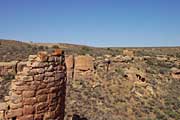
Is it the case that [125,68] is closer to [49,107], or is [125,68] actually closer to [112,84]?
[112,84]

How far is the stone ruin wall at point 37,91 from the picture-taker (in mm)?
6367

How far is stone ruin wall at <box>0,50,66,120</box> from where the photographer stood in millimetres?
6367

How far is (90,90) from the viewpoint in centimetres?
2091

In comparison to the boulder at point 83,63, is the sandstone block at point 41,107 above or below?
above

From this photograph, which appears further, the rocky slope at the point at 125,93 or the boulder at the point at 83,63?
the boulder at the point at 83,63

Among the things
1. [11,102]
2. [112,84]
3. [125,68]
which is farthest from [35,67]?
[125,68]

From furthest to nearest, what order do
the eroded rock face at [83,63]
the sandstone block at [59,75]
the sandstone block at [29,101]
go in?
the eroded rock face at [83,63] < the sandstone block at [59,75] < the sandstone block at [29,101]

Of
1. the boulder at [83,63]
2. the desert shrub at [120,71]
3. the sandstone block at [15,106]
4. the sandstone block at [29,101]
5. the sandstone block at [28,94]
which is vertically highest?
the sandstone block at [28,94]

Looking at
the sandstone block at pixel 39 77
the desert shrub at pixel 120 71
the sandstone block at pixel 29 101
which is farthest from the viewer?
the desert shrub at pixel 120 71

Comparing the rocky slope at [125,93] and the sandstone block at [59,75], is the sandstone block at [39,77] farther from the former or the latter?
the rocky slope at [125,93]

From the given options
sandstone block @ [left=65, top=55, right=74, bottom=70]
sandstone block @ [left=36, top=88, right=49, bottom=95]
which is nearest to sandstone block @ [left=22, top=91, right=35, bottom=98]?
sandstone block @ [left=36, top=88, right=49, bottom=95]

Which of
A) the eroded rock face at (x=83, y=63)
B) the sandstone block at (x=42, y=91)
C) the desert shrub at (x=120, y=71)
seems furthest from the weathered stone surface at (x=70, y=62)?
the sandstone block at (x=42, y=91)

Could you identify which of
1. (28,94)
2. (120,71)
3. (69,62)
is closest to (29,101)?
(28,94)

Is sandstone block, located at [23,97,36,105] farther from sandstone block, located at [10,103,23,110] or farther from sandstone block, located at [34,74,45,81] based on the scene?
sandstone block, located at [34,74,45,81]
